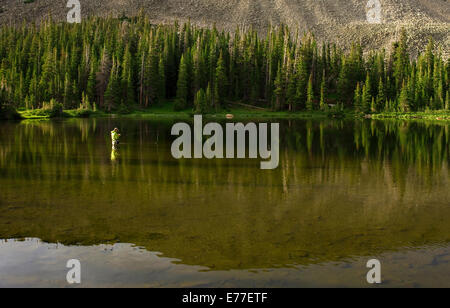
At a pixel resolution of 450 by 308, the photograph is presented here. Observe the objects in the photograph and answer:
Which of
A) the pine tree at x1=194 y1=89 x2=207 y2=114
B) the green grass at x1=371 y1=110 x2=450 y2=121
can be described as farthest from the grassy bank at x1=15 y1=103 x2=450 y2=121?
the pine tree at x1=194 y1=89 x2=207 y2=114

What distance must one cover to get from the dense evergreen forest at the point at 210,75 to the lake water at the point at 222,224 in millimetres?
84317

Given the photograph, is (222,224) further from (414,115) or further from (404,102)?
(404,102)

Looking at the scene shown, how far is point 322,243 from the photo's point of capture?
11102mm

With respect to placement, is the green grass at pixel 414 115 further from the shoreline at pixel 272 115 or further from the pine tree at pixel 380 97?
the pine tree at pixel 380 97

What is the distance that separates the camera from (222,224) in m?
12.7

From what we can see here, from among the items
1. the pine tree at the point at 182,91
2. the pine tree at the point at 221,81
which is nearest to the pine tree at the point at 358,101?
the pine tree at the point at 221,81

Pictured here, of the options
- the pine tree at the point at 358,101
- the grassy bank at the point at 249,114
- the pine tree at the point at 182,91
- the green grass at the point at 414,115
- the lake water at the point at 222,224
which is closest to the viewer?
the lake water at the point at 222,224

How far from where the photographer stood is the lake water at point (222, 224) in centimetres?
932

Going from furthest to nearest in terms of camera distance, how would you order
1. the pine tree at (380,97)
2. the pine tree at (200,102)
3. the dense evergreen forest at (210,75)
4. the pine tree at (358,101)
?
the pine tree at (380,97), the dense evergreen forest at (210,75), the pine tree at (358,101), the pine tree at (200,102)

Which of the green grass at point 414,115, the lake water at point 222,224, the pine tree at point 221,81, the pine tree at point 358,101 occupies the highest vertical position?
the pine tree at point 221,81

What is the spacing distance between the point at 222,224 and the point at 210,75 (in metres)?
109

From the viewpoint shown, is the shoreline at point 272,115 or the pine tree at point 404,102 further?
the pine tree at point 404,102

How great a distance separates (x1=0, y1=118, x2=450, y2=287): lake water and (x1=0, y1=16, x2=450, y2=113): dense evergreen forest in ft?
277
